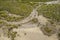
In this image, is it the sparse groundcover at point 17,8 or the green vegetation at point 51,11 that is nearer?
the green vegetation at point 51,11

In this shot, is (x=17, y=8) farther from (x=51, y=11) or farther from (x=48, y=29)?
(x=48, y=29)

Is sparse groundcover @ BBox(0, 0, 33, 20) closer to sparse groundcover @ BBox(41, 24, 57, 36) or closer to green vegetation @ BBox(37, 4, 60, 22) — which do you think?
green vegetation @ BBox(37, 4, 60, 22)

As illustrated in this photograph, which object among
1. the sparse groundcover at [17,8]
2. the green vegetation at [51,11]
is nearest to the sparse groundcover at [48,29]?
the green vegetation at [51,11]

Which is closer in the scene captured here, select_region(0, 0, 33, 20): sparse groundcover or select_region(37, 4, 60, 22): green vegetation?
select_region(37, 4, 60, 22): green vegetation

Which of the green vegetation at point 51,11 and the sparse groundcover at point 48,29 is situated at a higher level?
the green vegetation at point 51,11

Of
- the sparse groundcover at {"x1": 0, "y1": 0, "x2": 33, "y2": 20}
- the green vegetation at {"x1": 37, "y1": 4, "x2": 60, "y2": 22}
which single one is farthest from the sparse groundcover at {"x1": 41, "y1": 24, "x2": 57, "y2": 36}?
the sparse groundcover at {"x1": 0, "y1": 0, "x2": 33, "y2": 20}

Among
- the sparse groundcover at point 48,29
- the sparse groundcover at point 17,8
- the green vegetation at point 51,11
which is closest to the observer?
the sparse groundcover at point 48,29

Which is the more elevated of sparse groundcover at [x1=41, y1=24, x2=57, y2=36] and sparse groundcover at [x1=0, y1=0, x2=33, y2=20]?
sparse groundcover at [x1=0, y1=0, x2=33, y2=20]

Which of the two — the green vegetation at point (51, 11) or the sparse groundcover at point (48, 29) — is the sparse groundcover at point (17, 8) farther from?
the sparse groundcover at point (48, 29)

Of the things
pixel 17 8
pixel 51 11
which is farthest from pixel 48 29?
pixel 17 8
